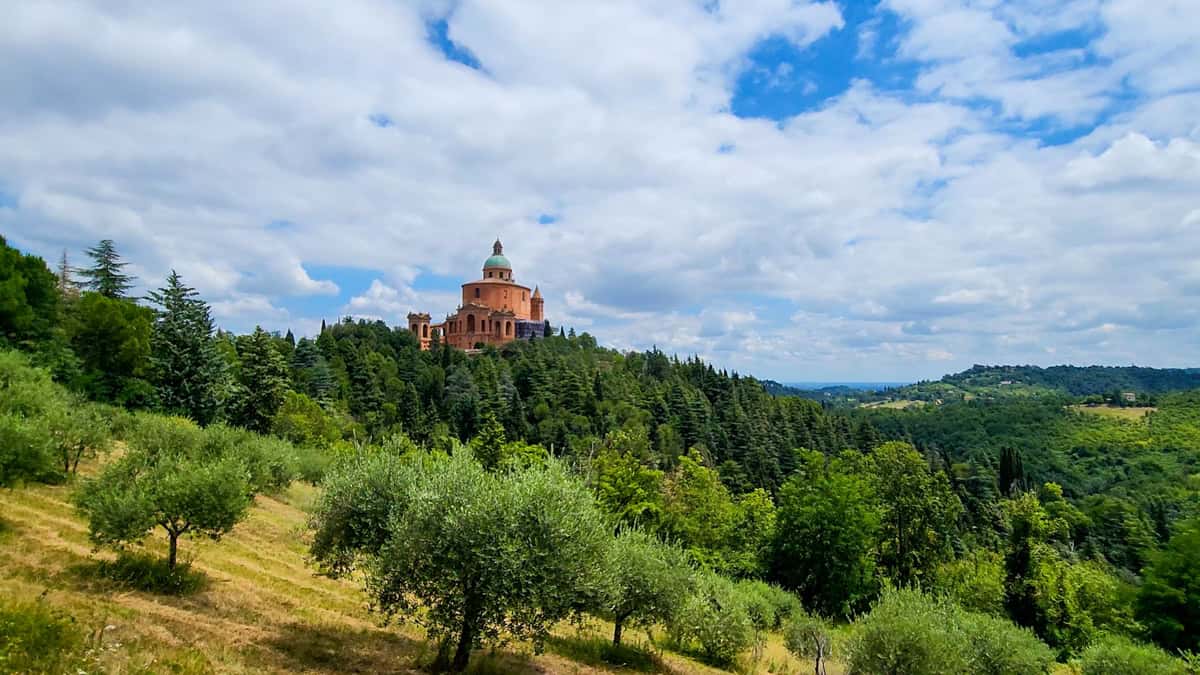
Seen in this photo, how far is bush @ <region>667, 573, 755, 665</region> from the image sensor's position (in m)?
23.8

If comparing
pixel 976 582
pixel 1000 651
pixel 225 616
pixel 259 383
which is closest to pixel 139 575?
pixel 225 616

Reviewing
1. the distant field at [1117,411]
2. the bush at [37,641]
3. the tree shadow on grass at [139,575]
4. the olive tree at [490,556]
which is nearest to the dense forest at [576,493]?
the olive tree at [490,556]

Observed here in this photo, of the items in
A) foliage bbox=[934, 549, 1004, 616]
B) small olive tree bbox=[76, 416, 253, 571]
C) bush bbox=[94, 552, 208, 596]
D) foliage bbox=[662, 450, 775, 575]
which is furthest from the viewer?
foliage bbox=[662, 450, 775, 575]

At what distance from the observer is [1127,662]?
2167 cm

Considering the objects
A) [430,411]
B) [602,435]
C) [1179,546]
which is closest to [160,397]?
[430,411]

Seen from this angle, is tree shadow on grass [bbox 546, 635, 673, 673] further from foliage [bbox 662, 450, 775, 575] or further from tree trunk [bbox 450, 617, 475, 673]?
foliage [bbox 662, 450, 775, 575]

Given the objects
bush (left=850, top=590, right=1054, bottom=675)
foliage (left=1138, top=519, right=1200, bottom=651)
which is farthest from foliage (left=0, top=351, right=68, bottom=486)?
foliage (left=1138, top=519, right=1200, bottom=651)

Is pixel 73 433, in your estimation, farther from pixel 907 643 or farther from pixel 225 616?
pixel 907 643

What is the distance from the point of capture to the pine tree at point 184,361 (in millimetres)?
45312

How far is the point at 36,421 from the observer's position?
2103cm

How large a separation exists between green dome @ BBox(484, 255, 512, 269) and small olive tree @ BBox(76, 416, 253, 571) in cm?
10386

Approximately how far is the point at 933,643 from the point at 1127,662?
9314mm

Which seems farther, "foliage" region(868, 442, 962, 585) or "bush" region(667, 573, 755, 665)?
"foliage" region(868, 442, 962, 585)

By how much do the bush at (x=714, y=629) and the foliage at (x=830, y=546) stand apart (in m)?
17.0
